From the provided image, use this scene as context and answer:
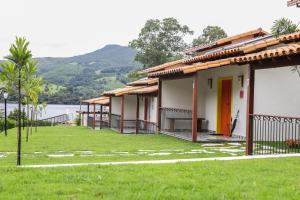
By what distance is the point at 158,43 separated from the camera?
4534cm

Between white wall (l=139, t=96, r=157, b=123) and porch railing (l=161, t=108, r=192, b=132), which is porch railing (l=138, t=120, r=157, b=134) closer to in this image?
white wall (l=139, t=96, r=157, b=123)

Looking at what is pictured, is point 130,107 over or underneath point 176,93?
underneath

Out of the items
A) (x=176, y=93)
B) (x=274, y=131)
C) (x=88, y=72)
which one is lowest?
(x=274, y=131)

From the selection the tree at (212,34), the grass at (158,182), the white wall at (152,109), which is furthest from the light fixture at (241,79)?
the tree at (212,34)

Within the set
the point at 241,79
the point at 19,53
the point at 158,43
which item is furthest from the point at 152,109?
the point at 158,43

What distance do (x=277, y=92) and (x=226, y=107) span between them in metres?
2.92

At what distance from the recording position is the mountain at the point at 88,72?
223 feet

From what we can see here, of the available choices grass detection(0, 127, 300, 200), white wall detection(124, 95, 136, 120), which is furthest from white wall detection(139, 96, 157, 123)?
grass detection(0, 127, 300, 200)

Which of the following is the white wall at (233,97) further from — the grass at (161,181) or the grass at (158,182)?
the grass at (158,182)

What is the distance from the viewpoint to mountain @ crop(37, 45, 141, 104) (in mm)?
67887

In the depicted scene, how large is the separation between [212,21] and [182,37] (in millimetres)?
4379

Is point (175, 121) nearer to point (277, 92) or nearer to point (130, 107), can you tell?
point (277, 92)

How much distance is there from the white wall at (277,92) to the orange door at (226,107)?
7.34 feet

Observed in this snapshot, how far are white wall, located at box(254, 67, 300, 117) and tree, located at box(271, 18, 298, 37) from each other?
5.34m
